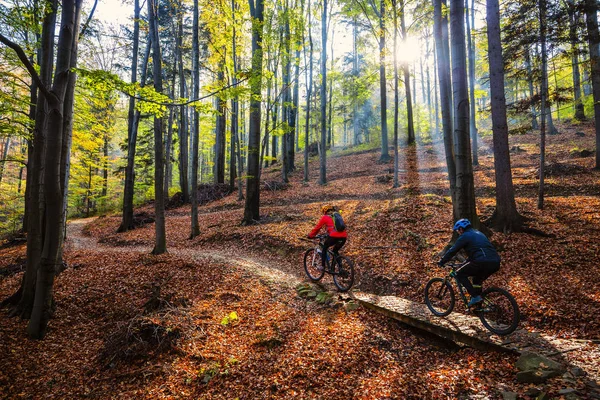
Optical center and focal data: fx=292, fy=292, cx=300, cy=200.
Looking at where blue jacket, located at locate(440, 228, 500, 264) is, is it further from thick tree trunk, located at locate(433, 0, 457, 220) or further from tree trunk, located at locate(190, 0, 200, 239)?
tree trunk, located at locate(190, 0, 200, 239)

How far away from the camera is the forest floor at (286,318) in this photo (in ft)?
14.5

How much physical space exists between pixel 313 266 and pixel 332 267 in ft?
2.59

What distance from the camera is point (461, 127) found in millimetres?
8180

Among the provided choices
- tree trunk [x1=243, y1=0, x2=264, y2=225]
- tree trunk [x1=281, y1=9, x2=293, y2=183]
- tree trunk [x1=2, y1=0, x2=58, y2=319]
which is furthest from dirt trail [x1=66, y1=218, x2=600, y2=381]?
tree trunk [x1=281, y1=9, x2=293, y2=183]

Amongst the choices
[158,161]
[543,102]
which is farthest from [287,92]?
[543,102]

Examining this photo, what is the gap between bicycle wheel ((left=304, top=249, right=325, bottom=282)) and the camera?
335 inches

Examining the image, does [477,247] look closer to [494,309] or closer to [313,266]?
[494,309]

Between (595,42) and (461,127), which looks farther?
(595,42)

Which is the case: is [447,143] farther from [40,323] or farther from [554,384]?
[40,323]

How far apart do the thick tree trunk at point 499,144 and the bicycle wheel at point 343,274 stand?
514 centimetres

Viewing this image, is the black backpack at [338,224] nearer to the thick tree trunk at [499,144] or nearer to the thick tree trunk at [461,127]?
the thick tree trunk at [461,127]

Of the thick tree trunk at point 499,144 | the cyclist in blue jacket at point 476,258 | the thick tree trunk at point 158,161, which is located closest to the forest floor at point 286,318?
the thick tree trunk at point 499,144

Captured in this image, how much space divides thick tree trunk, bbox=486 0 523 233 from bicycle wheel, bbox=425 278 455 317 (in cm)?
401

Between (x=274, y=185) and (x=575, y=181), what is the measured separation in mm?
16286
